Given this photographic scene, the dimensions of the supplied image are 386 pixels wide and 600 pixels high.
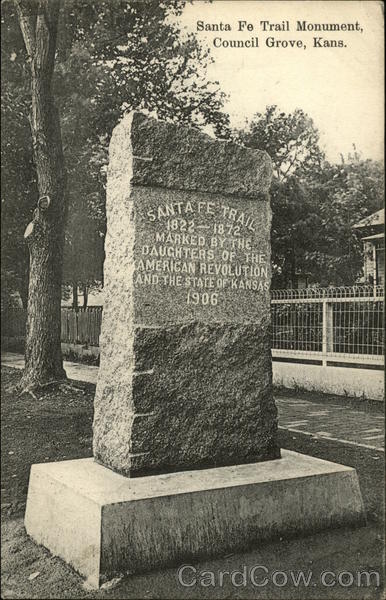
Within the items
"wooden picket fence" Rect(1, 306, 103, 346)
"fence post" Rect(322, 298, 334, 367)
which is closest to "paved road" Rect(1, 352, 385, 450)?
"wooden picket fence" Rect(1, 306, 103, 346)

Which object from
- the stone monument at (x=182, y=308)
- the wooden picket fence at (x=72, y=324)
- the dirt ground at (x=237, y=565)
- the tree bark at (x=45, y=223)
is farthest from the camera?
the wooden picket fence at (x=72, y=324)

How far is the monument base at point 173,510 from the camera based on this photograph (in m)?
2.67

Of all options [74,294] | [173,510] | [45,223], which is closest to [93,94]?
[45,223]

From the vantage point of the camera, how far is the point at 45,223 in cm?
524

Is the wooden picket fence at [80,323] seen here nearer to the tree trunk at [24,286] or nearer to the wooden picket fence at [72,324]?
the wooden picket fence at [72,324]

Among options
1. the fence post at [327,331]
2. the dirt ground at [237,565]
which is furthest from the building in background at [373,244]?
the dirt ground at [237,565]

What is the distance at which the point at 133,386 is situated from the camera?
3.12 m

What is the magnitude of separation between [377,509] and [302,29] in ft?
9.33

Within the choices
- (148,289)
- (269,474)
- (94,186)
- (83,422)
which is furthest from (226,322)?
(94,186)

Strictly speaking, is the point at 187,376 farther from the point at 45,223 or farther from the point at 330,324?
the point at 330,324

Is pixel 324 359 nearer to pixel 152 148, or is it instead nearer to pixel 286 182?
pixel 286 182

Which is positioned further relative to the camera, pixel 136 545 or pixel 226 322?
pixel 226 322

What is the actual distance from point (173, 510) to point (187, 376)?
0.75 m

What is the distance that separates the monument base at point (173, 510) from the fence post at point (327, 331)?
570 centimetres
